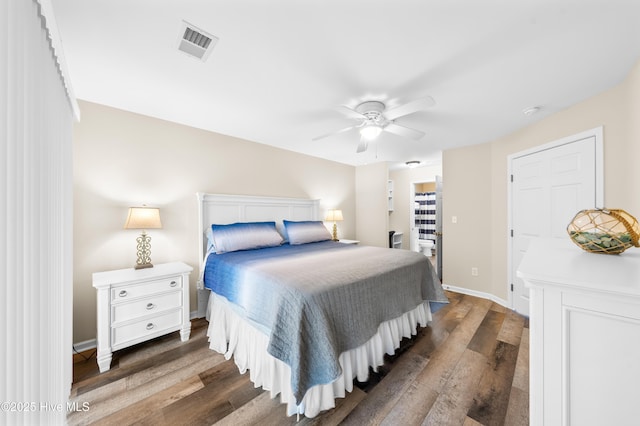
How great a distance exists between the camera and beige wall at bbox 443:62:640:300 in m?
1.81

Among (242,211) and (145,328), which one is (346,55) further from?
(145,328)

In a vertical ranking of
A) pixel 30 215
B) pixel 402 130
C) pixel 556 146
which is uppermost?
pixel 402 130

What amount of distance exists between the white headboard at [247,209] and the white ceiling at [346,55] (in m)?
1.05

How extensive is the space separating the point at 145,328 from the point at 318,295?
5.67ft

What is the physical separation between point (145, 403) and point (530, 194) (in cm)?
418

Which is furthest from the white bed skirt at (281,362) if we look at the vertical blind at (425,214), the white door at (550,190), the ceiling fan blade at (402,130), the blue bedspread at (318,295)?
the vertical blind at (425,214)

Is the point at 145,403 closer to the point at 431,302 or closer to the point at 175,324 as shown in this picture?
the point at 175,324

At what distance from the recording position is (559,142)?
2.42m

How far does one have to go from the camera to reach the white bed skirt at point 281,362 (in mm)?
1471

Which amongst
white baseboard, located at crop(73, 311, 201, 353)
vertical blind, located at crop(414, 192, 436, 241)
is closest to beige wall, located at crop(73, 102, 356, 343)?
white baseboard, located at crop(73, 311, 201, 353)

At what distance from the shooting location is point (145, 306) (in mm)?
2072

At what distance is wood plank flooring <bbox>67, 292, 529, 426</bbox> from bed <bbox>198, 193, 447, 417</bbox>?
4.1 inches

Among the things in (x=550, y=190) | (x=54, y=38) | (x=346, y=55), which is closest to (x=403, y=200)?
(x=550, y=190)

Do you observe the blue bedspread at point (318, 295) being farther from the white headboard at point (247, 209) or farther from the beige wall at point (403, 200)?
the beige wall at point (403, 200)
